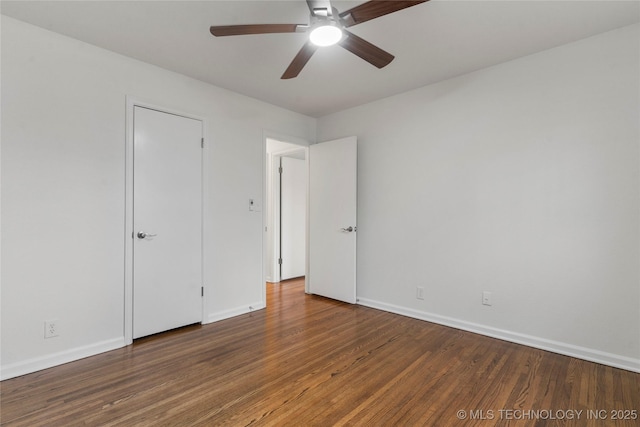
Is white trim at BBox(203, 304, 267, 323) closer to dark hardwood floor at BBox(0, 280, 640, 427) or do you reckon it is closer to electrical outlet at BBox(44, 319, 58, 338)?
dark hardwood floor at BBox(0, 280, 640, 427)

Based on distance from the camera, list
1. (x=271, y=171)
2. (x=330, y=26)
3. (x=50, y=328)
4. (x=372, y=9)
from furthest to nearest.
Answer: (x=271, y=171) < (x=50, y=328) < (x=330, y=26) < (x=372, y=9)

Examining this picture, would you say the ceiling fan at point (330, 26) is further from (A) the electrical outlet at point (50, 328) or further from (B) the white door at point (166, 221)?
(A) the electrical outlet at point (50, 328)

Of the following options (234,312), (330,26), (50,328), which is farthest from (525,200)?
(50,328)

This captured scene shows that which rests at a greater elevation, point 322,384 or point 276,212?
point 276,212

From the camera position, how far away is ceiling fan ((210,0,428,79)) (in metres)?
1.66

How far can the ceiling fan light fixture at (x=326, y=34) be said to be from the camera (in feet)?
5.91

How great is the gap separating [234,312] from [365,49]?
290 centimetres

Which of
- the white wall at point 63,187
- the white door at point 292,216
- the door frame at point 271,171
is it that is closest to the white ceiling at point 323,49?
the white wall at point 63,187

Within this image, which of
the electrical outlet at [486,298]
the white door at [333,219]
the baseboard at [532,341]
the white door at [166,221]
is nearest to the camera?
the baseboard at [532,341]

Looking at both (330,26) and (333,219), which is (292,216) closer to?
(333,219)

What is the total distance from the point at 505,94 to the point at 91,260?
386 centimetres

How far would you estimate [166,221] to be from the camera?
2.97 m

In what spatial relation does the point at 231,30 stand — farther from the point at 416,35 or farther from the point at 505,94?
the point at 505,94

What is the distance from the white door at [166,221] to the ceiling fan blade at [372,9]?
6.58ft
